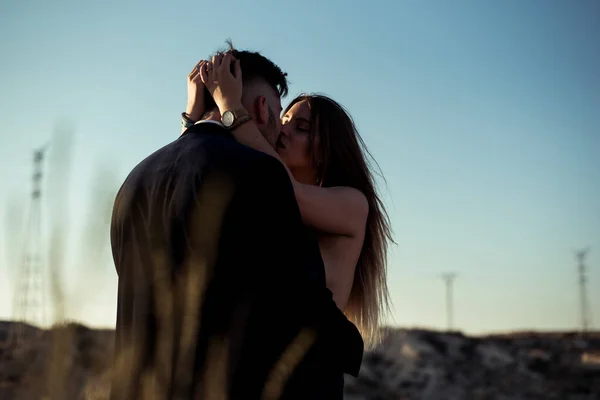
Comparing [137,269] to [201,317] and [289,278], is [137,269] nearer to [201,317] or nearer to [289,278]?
[201,317]

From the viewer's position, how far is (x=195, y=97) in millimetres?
3277

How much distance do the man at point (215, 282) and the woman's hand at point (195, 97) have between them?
65 centimetres

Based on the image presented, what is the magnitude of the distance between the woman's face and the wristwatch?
0.82m

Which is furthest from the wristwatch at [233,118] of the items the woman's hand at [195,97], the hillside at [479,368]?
the hillside at [479,368]

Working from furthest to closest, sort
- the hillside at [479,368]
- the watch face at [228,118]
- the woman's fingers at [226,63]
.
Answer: the hillside at [479,368] → the woman's fingers at [226,63] → the watch face at [228,118]

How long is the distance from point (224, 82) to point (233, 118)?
21 cm

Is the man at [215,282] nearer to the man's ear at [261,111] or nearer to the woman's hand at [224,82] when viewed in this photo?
the woman's hand at [224,82]

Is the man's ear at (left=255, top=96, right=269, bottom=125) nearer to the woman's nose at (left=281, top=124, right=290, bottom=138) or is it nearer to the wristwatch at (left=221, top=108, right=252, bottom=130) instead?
the wristwatch at (left=221, top=108, right=252, bottom=130)

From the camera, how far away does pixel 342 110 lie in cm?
397

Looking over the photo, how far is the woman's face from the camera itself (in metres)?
3.86

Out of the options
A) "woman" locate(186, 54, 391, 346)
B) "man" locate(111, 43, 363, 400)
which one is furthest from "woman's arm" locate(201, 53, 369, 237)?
"man" locate(111, 43, 363, 400)

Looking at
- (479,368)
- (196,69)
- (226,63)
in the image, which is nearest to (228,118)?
(226,63)

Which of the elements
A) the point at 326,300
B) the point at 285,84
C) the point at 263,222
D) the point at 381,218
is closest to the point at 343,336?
the point at 326,300

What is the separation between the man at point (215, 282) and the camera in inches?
79.0
